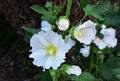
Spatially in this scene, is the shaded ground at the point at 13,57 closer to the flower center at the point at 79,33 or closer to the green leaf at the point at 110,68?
the green leaf at the point at 110,68

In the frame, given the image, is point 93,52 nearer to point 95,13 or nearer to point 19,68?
point 95,13

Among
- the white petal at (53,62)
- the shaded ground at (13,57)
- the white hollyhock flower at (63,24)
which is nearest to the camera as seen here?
the white petal at (53,62)

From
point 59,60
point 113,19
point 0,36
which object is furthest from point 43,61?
point 0,36

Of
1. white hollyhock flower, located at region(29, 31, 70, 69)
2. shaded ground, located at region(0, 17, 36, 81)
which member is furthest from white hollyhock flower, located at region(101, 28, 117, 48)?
shaded ground, located at region(0, 17, 36, 81)

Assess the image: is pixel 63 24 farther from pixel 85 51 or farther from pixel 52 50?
pixel 85 51

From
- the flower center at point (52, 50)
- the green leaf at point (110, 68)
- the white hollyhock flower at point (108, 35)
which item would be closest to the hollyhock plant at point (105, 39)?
the white hollyhock flower at point (108, 35)

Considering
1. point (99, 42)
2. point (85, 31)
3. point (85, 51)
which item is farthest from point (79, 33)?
point (85, 51)

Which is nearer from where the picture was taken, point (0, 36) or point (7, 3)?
point (7, 3)
